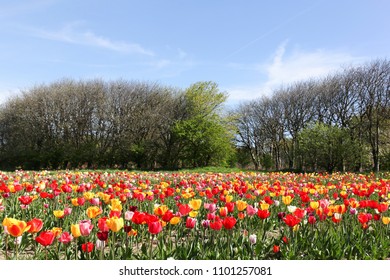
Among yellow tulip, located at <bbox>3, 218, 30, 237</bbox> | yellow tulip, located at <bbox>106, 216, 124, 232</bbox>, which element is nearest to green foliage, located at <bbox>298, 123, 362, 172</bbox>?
yellow tulip, located at <bbox>106, 216, 124, 232</bbox>

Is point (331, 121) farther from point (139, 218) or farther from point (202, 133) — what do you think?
point (139, 218)

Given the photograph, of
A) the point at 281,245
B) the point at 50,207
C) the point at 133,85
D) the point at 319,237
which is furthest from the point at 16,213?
the point at 133,85

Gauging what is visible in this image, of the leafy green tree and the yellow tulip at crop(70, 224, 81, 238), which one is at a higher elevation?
the leafy green tree

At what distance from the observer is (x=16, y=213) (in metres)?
4.49

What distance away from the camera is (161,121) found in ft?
108

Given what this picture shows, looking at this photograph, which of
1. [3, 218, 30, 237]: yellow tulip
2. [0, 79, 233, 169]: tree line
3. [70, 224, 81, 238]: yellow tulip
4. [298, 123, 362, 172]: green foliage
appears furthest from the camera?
[0, 79, 233, 169]: tree line

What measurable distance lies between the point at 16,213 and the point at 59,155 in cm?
2855

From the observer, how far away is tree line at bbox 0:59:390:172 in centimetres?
2903

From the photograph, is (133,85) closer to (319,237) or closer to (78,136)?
(78,136)

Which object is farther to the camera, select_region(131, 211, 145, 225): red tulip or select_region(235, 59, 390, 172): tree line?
select_region(235, 59, 390, 172): tree line

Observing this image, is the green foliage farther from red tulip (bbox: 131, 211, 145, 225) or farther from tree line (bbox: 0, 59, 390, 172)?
red tulip (bbox: 131, 211, 145, 225)

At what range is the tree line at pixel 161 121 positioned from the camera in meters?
29.0

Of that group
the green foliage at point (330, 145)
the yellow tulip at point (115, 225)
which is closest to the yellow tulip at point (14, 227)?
the yellow tulip at point (115, 225)

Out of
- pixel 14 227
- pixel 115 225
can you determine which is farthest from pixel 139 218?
pixel 14 227
